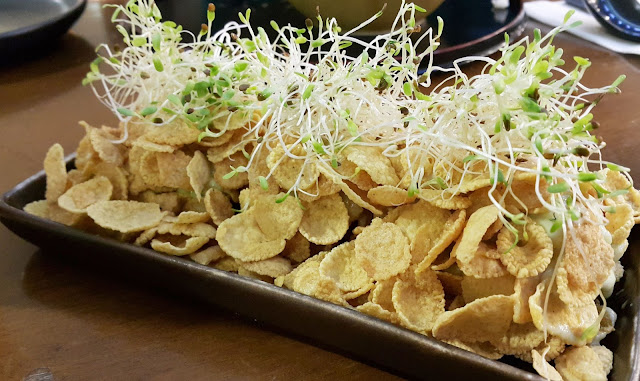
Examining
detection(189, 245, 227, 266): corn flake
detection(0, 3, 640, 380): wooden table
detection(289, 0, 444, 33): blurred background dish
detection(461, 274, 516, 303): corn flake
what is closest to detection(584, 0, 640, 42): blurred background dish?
detection(289, 0, 444, 33): blurred background dish

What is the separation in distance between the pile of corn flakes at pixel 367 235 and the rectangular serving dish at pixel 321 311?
0.03m

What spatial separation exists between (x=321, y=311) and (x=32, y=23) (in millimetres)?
2169

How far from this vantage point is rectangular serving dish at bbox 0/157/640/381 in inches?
31.2

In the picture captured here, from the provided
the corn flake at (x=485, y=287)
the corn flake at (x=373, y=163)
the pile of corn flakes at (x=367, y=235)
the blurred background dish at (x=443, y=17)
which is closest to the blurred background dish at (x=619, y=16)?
the blurred background dish at (x=443, y=17)

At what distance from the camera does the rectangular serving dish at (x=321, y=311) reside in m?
0.79

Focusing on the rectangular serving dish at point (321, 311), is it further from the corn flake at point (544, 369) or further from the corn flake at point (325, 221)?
the corn flake at point (325, 221)

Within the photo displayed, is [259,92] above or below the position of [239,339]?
above

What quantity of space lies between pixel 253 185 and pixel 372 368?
0.40 metres

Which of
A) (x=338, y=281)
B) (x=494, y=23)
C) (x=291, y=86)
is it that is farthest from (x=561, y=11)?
(x=338, y=281)

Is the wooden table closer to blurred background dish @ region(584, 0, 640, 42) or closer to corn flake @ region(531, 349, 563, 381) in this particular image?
corn flake @ region(531, 349, 563, 381)

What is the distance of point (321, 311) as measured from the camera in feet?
2.87

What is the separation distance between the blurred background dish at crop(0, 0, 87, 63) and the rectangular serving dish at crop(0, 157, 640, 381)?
4.28 ft

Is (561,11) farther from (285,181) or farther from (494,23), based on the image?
(285,181)

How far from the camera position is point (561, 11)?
102 inches
